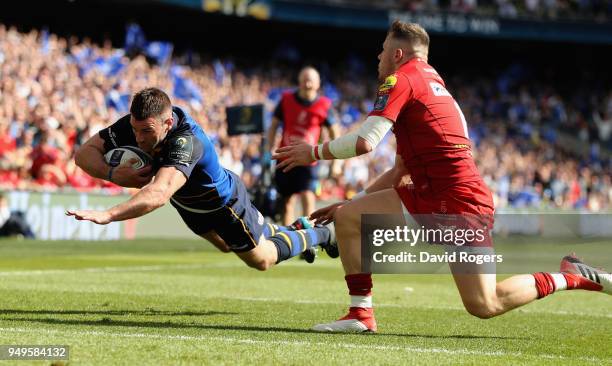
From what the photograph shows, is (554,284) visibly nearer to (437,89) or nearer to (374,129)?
(437,89)

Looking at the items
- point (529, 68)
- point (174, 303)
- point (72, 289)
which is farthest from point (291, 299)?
point (529, 68)

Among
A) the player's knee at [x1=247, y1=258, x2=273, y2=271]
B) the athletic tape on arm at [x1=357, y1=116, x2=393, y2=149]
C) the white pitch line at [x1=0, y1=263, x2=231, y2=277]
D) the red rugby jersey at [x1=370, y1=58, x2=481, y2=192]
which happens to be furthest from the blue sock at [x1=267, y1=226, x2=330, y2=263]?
the white pitch line at [x1=0, y1=263, x2=231, y2=277]

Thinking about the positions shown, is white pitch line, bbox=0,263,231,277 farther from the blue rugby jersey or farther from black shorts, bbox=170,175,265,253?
the blue rugby jersey

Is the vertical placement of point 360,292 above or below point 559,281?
below

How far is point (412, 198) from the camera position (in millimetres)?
6914

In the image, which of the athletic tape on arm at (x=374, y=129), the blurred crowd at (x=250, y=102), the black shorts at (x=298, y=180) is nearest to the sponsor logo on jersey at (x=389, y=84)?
the athletic tape on arm at (x=374, y=129)

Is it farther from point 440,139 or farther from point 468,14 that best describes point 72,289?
point 468,14

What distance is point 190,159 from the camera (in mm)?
6488

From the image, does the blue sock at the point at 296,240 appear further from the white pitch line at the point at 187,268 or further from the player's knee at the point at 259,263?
the white pitch line at the point at 187,268

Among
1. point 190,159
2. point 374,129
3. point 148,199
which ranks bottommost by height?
→ point 148,199

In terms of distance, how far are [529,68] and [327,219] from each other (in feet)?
124

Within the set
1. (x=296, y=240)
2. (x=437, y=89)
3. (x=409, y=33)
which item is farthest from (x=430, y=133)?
(x=296, y=240)

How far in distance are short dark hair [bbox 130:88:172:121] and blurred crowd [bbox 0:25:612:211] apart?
27.7ft

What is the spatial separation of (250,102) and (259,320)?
22142mm
